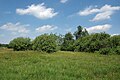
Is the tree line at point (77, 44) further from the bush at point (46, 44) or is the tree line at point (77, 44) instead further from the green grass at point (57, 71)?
the green grass at point (57, 71)

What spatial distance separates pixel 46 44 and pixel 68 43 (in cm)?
3398

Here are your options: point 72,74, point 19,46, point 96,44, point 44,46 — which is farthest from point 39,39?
point 72,74

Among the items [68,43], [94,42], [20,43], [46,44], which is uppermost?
[68,43]

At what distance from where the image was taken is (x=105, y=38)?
256 ft

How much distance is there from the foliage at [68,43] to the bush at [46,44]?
25.6 m

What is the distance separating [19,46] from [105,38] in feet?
98.3

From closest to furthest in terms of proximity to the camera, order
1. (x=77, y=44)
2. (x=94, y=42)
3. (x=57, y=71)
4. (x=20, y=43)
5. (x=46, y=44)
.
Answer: (x=57, y=71) → (x=46, y=44) → (x=94, y=42) → (x=20, y=43) → (x=77, y=44)

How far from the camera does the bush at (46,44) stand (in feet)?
225

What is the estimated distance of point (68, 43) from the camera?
102 metres

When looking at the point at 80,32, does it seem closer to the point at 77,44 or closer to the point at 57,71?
the point at 77,44

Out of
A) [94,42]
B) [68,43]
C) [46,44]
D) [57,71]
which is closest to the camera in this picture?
[57,71]

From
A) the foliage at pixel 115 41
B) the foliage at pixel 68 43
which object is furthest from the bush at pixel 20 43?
the foliage at pixel 115 41

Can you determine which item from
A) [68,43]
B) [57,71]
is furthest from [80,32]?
[57,71]

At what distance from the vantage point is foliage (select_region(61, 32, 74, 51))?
96.3 metres
